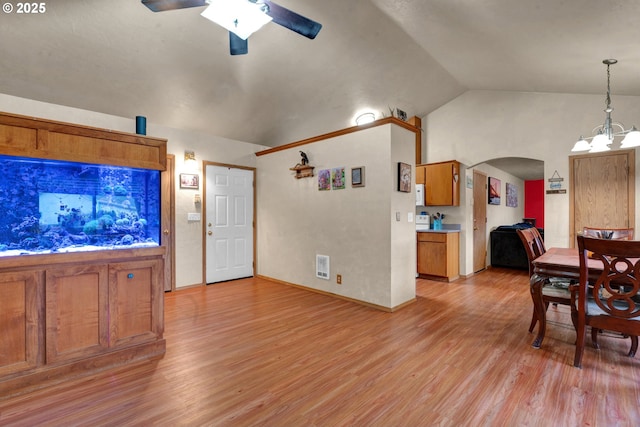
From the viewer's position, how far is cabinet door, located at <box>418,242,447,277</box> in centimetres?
504

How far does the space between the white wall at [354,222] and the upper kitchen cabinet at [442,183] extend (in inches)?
65.4

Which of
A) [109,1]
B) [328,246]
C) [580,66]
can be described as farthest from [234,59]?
[580,66]

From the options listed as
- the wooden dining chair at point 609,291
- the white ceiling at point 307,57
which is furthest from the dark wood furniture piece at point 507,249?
the wooden dining chair at point 609,291

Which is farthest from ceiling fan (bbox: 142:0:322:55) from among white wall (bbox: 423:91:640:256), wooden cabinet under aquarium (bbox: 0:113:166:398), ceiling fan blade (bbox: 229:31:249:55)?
white wall (bbox: 423:91:640:256)

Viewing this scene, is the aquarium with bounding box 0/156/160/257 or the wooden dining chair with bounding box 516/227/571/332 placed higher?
the aquarium with bounding box 0/156/160/257

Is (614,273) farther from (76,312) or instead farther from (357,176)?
(76,312)

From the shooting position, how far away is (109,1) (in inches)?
103

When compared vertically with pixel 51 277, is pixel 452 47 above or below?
above

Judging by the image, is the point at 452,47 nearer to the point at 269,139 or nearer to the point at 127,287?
the point at 269,139

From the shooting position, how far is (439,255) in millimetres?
5086

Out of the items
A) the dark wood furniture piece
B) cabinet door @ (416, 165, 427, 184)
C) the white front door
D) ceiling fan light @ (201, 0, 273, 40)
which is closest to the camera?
ceiling fan light @ (201, 0, 273, 40)

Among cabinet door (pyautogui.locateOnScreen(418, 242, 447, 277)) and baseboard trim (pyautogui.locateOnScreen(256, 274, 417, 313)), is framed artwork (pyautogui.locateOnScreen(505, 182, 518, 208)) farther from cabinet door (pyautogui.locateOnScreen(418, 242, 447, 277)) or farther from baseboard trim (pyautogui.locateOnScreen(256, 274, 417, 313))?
baseboard trim (pyautogui.locateOnScreen(256, 274, 417, 313))

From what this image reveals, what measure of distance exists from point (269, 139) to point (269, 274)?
95.2 inches

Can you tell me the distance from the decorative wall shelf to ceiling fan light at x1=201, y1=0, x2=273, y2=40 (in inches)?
98.1
